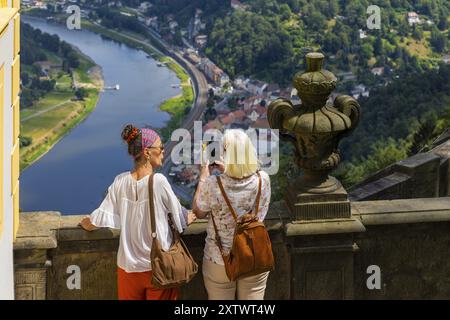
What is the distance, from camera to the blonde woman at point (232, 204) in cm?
346

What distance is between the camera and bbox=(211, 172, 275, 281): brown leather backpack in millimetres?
3500

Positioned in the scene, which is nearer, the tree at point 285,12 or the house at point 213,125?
the house at point 213,125

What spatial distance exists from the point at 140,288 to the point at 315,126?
115cm

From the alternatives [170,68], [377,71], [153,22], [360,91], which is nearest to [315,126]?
[360,91]

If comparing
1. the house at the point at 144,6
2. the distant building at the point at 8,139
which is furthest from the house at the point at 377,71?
the distant building at the point at 8,139

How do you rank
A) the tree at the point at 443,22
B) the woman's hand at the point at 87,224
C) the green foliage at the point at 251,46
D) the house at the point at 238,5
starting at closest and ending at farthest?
1. the woman's hand at the point at 87,224
2. the green foliage at the point at 251,46
3. the tree at the point at 443,22
4. the house at the point at 238,5

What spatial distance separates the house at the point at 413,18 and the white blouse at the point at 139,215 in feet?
258

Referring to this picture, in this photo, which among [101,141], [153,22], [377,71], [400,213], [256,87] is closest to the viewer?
[400,213]

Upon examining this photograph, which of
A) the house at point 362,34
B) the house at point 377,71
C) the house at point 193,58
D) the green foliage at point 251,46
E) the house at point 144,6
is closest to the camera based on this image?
the house at point 377,71

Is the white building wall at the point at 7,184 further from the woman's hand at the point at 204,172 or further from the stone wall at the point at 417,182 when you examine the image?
the stone wall at the point at 417,182

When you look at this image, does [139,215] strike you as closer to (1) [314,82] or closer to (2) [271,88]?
(1) [314,82]

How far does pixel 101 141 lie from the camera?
5934 centimetres

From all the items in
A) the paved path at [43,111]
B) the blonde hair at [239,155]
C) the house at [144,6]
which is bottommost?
the blonde hair at [239,155]
